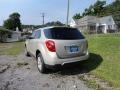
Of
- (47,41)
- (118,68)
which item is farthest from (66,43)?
(118,68)

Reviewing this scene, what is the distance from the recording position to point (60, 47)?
7.78 meters

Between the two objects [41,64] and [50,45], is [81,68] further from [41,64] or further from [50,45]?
[50,45]

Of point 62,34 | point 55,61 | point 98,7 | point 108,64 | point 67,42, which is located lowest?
point 108,64

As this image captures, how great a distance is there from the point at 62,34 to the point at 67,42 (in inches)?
19.4

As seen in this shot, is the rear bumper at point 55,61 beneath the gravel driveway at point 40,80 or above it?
above

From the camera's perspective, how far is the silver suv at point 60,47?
7.79 metres

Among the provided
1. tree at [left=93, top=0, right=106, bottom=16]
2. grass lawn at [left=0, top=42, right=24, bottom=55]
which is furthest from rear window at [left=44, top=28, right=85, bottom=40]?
tree at [left=93, top=0, right=106, bottom=16]

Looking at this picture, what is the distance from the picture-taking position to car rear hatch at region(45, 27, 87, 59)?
781 centimetres

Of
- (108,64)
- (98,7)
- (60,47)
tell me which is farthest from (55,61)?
(98,7)

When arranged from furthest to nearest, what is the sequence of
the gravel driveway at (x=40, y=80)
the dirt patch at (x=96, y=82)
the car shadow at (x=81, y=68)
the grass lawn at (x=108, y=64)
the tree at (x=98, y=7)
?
the tree at (x=98, y=7) → the car shadow at (x=81, y=68) → the grass lawn at (x=108, y=64) → the gravel driveway at (x=40, y=80) → the dirt patch at (x=96, y=82)

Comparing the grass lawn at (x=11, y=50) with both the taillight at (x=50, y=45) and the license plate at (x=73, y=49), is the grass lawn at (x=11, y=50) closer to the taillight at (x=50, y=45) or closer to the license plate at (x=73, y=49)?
the taillight at (x=50, y=45)

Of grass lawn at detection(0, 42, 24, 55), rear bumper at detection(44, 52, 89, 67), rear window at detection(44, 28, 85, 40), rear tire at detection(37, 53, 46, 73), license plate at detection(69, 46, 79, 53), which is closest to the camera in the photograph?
rear bumper at detection(44, 52, 89, 67)

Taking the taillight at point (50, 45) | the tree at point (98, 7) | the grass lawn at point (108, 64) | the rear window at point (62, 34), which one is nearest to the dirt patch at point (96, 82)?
the grass lawn at point (108, 64)

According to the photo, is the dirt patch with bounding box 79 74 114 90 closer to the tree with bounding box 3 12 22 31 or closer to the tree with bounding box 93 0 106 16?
the tree with bounding box 93 0 106 16
